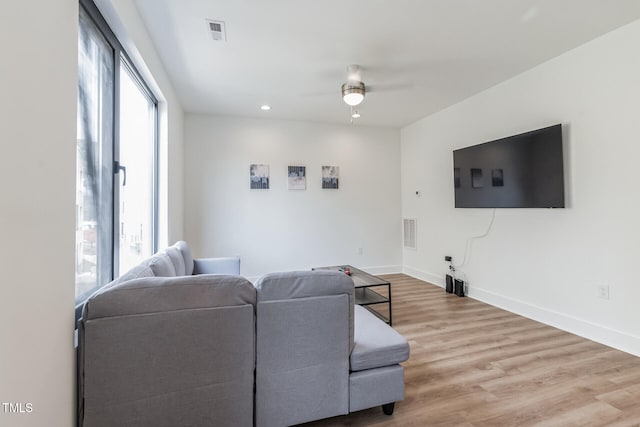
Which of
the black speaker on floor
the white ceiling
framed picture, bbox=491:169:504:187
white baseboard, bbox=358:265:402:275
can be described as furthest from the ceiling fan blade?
white baseboard, bbox=358:265:402:275

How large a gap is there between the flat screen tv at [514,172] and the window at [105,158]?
3.71 meters

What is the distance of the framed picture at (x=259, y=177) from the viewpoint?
184 inches

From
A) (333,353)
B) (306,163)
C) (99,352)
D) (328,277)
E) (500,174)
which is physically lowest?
(333,353)

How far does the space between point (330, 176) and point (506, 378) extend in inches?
145

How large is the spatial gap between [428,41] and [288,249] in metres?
3.46

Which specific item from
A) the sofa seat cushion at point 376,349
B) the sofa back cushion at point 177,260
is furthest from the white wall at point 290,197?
the sofa seat cushion at point 376,349

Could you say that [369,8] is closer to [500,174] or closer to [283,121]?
[500,174]

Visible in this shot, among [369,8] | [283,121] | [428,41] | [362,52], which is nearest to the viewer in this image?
[369,8]

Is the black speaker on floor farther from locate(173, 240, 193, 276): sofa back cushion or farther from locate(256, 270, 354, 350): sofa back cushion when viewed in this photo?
locate(173, 240, 193, 276): sofa back cushion

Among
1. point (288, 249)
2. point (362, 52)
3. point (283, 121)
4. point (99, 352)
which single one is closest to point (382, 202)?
point (288, 249)

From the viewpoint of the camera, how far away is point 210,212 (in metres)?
4.51

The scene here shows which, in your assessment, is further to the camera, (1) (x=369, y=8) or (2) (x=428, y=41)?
(2) (x=428, y=41)

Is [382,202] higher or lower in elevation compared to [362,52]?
lower

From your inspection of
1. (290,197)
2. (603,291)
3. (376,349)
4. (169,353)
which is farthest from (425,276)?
(169,353)
